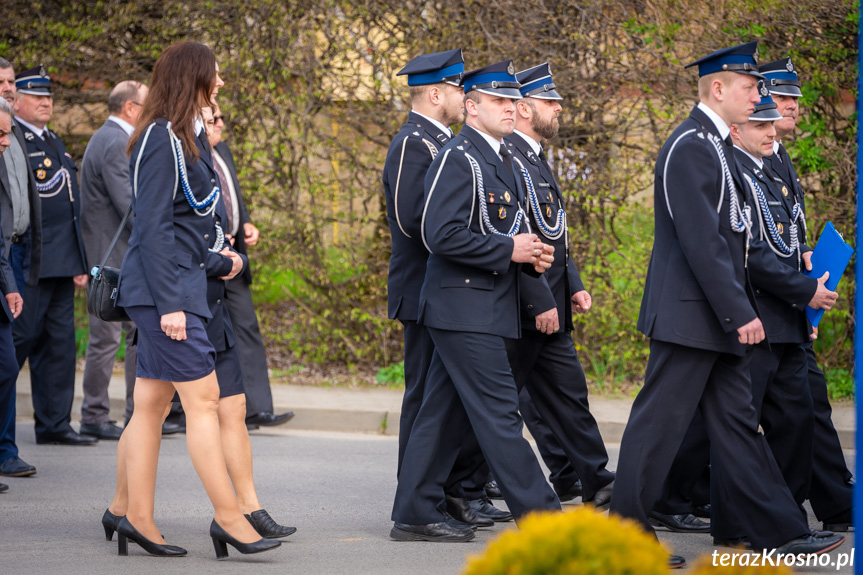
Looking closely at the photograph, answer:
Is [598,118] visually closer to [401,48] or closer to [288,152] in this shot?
[401,48]

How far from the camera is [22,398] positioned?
8.66 metres

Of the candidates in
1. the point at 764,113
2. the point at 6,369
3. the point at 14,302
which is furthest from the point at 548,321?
the point at 14,302

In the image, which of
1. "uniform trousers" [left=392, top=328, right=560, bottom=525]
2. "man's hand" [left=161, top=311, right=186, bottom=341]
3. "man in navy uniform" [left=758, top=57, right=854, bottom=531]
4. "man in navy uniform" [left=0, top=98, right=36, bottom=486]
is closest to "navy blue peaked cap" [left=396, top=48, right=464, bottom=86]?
"uniform trousers" [left=392, top=328, right=560, bottom=525]

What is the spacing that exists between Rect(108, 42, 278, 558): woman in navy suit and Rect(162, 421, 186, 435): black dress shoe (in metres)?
3.01

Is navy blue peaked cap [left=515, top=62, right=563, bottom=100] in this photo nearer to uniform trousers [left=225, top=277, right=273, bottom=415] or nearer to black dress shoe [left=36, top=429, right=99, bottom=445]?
uniform trousers [left=225, top=277, right=273, bottom=415]

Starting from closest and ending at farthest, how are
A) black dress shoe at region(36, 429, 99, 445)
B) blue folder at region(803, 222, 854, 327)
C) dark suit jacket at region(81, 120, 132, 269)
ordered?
blue folder at region(803, 222, 854, 327) < dark suit jacket at region(81, 120, 132, 269) < black dress shoe at region(36, 429, 99, 445)

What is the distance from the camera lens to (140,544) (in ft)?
15.3

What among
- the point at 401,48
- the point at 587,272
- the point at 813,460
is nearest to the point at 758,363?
the point at 813,460

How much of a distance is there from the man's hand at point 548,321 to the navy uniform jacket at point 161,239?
1.56 m

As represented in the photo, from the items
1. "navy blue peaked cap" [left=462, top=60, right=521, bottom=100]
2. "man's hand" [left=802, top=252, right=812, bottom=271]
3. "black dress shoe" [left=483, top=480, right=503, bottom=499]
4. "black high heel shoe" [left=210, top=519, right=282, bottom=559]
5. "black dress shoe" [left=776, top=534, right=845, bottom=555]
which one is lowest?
"black dress shoe" [left=483, top=480, right=503, bottom=499]

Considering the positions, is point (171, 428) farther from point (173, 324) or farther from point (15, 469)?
point (173, 324)

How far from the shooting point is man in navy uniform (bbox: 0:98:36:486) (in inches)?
222

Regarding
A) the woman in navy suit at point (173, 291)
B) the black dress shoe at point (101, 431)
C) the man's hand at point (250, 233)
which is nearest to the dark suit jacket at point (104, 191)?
the man's hand at point (250, 233)

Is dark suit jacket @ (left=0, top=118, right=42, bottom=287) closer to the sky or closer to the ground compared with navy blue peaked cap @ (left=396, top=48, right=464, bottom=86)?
closer to the ground
